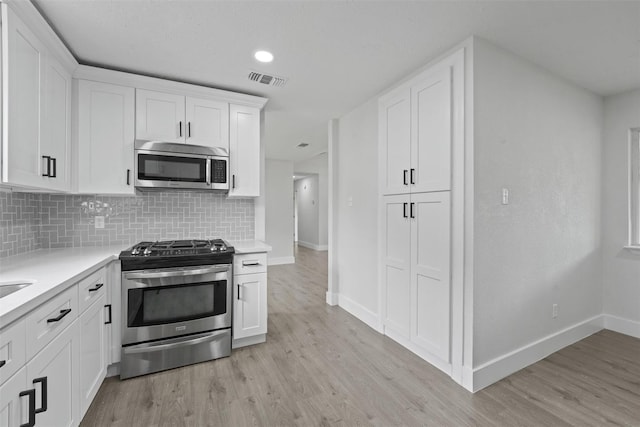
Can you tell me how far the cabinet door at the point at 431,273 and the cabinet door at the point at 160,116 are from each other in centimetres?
232

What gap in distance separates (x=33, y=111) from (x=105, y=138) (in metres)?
0.68

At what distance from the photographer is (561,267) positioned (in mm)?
2721

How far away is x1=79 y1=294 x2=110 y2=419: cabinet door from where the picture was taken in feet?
5.62

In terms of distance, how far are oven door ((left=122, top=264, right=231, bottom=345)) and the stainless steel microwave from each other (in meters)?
0.82

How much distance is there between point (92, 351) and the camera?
1.88 metres

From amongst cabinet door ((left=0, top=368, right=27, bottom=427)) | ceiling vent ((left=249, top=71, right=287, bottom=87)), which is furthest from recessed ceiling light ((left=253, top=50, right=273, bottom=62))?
cabinet door ((left=0, top=368, right=27, bottom=427))

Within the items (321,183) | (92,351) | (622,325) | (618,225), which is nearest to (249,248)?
(92,351)

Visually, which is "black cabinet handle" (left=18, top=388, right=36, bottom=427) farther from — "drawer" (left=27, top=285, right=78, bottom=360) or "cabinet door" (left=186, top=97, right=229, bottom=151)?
"cabinet door" (left=186, top=97, right=229, bottom=151)

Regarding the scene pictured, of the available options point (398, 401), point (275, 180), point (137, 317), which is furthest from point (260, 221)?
point (275, 180)

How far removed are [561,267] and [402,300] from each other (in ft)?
5.03

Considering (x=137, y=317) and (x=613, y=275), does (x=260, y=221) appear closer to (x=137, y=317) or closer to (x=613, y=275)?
(x=137, y=317)

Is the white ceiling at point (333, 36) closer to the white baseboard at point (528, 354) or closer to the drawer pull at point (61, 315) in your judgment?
the drawer pull at point (61, 315)

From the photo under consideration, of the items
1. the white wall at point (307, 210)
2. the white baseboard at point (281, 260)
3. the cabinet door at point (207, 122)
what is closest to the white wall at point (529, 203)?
the cabinet door at point (207, 122)

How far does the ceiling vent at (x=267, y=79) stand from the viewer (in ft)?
8.71
